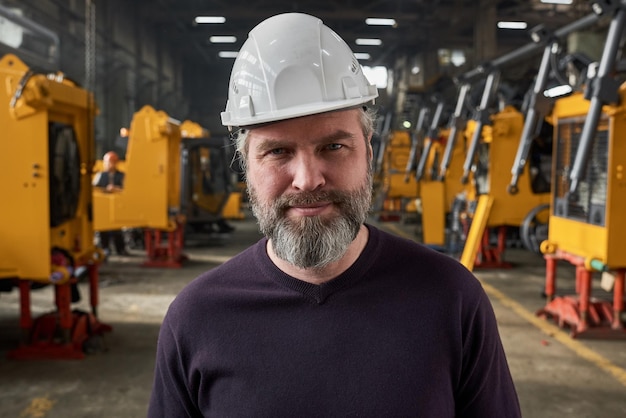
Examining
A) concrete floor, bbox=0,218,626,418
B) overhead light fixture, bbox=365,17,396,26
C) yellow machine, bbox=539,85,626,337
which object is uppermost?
overhead light fixture, bbox=365,17,396,26

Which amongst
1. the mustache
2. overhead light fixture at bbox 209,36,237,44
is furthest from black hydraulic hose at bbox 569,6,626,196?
overhead light fixture at bbox 209,36,237,44

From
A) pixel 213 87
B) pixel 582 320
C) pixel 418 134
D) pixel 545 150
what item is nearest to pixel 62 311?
pixel 582 320

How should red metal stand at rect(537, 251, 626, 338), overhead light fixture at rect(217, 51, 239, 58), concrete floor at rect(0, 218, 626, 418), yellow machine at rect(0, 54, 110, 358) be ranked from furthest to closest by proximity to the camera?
overhead light fixture at rect(217, 51, 239, 58), red metal stand at rect(537, 251, 626, 338), yellow machine at rect(0, 54, 110, 358), concrete floor at rect(0, 218, 626, 418)

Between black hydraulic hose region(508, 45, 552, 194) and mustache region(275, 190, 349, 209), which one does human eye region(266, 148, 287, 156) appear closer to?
mustache region(275, 190, 349, 209)

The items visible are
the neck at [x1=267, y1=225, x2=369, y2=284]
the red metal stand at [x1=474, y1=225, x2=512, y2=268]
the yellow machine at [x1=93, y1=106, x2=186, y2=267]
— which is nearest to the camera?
the neck at [x1=267, y1=225, x2=369, y2=284]

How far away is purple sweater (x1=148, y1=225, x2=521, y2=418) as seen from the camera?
1.33 meters

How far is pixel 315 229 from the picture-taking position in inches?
55.0

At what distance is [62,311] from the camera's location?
5.04 metres

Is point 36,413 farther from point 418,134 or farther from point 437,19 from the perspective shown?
point 437,19

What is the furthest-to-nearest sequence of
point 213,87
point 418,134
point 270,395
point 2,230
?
point 213,87
point 418,134
point 2,230
point 270,395

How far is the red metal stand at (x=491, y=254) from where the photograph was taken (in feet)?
31.3

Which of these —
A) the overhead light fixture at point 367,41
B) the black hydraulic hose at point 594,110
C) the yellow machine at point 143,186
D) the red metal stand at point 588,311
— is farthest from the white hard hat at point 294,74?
the overhead light fixture at point 367,41

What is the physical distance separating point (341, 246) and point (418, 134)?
461 inches

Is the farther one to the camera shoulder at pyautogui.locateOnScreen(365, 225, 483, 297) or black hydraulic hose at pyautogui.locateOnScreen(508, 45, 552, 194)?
black hydraulic hose at pyautogui.locateOnScreen(508, 45, 552, 194)
